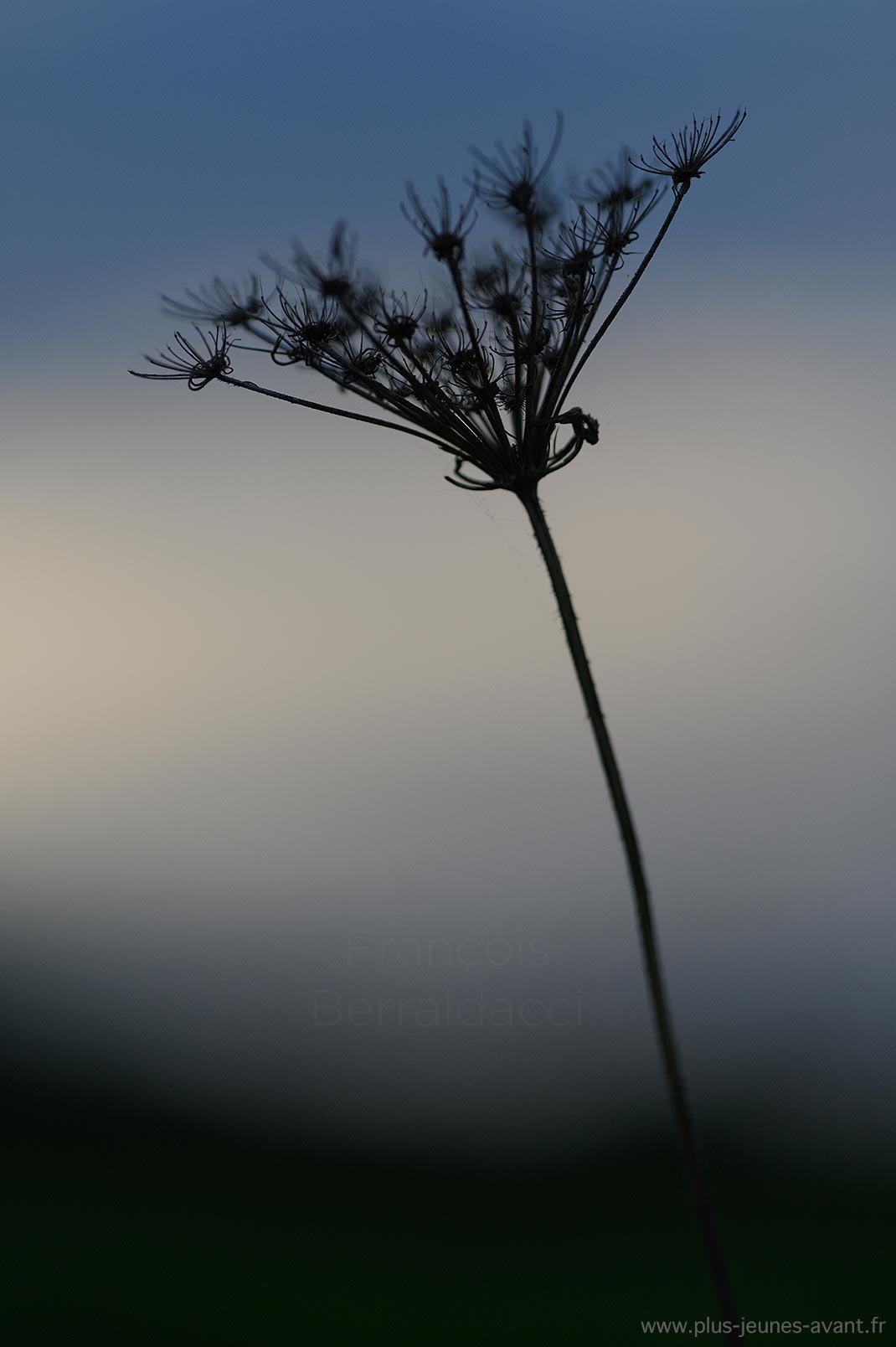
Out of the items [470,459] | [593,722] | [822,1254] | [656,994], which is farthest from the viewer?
[822,1254]

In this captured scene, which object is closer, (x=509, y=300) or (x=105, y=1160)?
(x=509, y=300)

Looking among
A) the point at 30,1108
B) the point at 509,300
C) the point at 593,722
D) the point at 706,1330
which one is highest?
the point at 30,1108

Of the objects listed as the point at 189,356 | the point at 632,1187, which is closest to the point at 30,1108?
the point at 632,1187

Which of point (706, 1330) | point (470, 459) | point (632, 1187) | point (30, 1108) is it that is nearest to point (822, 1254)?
point (632, 1187)

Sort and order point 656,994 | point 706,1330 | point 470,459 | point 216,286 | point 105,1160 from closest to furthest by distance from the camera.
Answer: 1. point 656,994
2. point 470,459
3. point 216,286
4. point 706,1330
5. point 105,1160

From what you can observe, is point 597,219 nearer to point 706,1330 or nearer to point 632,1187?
point 706,1330

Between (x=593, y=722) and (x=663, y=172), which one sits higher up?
(x=663, y=172)
